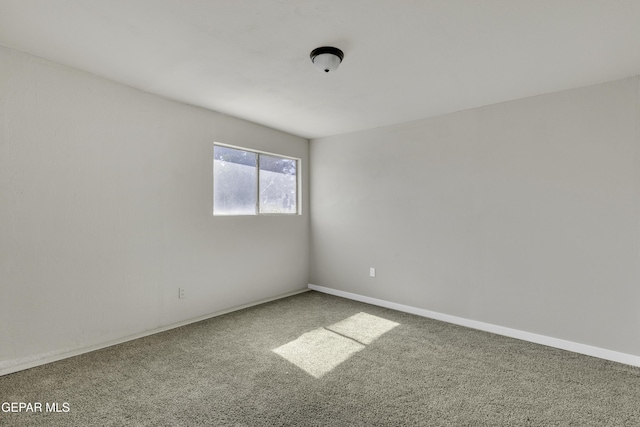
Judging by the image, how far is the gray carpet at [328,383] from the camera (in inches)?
71.2

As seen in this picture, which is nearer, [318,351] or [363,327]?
[318,351]

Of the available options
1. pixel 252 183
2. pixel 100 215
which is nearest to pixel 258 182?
pixel 252 183

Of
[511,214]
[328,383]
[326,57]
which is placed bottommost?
[328,383]

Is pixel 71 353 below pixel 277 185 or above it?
below

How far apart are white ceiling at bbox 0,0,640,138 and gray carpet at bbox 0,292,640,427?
7.95 feet

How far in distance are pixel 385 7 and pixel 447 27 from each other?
474 millimetres

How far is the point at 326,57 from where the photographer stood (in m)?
2.17

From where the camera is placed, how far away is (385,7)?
5.67ft

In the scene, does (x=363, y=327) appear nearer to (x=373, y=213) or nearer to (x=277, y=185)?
(x=373, y=213)

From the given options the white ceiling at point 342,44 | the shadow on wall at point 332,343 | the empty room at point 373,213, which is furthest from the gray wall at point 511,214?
the shadow on wall at point 332,343

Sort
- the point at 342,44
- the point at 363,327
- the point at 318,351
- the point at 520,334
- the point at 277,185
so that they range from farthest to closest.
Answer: the point at 277,185 < the point at 363,327 < the point at 520,334 < the point at 318,351 < the point at 342,44

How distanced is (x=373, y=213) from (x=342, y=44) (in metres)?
2.43

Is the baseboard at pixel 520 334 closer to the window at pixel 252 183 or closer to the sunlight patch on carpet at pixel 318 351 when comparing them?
the sunlight patch on carpet at pixel 318 351

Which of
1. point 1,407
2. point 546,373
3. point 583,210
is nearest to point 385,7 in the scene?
point 583,210
